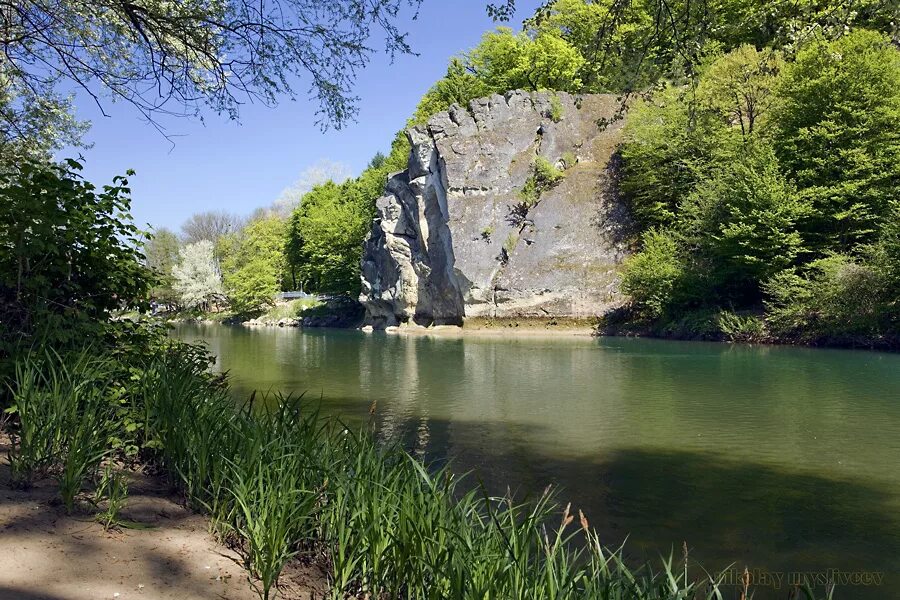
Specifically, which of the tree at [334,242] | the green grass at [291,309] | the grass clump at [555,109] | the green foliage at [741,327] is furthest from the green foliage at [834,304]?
the green grass at [291,309]

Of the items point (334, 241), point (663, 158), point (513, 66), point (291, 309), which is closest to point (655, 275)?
point (663, 158)

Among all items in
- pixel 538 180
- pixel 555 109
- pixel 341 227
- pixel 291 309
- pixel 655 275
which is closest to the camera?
pixel 655 275

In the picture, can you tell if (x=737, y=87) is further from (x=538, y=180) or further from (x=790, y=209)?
(x=538, y=180)

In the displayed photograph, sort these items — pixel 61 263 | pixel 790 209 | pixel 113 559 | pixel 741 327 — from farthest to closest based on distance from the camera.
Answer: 1. pixel 741 327
2. pixel 790 209
3. pixel 61 263
4. pixel 113 559

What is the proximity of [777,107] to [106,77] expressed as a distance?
35.1m

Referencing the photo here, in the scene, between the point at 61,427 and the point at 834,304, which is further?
the point at 834,304

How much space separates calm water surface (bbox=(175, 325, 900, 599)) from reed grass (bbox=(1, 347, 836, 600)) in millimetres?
1509

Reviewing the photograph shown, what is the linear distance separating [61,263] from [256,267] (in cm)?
6388

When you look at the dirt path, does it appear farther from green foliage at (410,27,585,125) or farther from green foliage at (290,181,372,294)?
green foliage at (290,181,372,294)

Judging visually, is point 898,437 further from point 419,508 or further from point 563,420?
point 419,508

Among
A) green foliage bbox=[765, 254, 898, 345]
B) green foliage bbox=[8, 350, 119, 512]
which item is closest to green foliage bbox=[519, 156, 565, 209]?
green foliage bbox=[765, 254, 898, 345]

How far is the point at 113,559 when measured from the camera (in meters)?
3.19

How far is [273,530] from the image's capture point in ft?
11.0

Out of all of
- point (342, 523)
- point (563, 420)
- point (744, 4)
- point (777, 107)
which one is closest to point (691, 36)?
point (342, 523)
